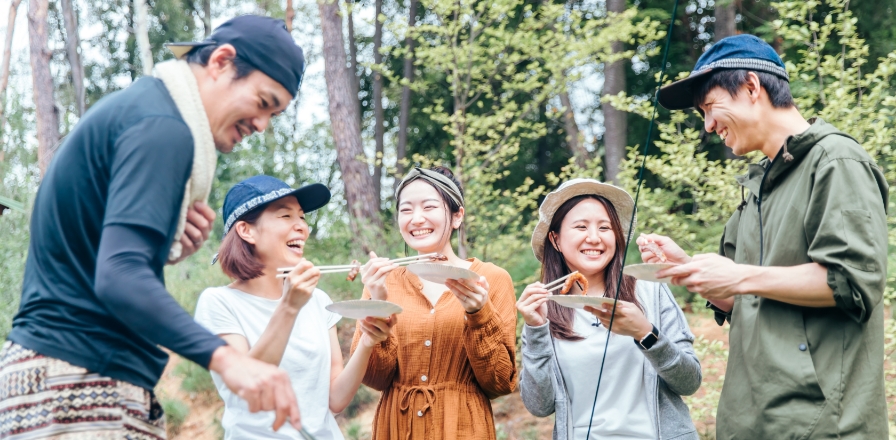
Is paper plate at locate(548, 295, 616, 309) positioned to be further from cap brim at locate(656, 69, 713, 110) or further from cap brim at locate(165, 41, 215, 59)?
cap brim at locate(165, 41, 215, 59)

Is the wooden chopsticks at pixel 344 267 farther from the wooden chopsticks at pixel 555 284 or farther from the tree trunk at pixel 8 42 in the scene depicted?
the tree trunk at pixel 8 42

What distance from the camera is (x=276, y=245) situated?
300 centimetres

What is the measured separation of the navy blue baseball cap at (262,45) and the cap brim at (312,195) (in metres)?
1.08

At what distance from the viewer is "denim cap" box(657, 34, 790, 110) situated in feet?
8.34

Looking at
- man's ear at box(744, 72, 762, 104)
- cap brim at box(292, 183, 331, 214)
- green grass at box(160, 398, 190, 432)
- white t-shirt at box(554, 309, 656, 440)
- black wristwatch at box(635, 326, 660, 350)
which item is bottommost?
green grass at box(160, 398, 190, 432)

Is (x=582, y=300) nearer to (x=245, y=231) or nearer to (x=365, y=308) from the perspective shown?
(x=365, y=308)

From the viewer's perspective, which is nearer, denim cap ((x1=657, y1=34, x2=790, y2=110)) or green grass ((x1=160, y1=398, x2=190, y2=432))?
denim cap ((x1=657, y1=34, x2=790, y2=110))

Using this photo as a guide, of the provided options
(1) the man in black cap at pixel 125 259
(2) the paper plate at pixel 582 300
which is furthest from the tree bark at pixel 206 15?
(1) the man in black cap at pixel 125 259

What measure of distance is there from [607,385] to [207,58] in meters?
1.90

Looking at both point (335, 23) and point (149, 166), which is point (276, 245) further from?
point (335, 23)

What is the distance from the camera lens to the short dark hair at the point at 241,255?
2990 mm

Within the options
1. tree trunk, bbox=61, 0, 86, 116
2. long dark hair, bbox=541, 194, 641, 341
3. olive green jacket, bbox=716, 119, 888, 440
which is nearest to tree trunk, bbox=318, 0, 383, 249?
long dark hair, bbox=541, 194, 641, 341

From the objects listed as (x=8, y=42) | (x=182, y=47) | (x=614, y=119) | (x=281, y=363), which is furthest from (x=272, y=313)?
(x=8, y=42)

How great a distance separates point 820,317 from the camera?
232cm
